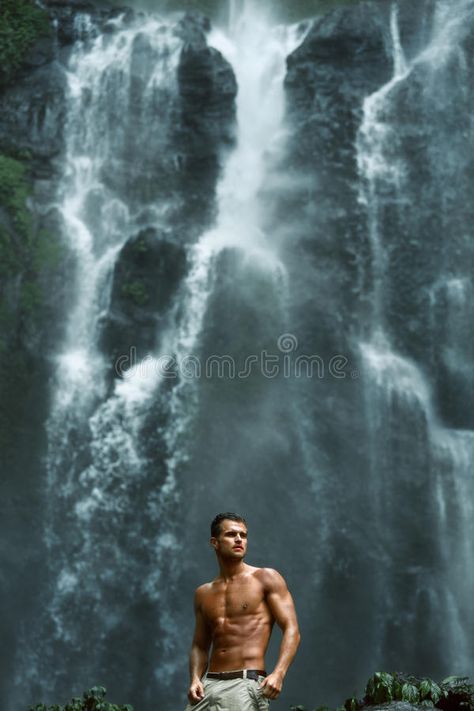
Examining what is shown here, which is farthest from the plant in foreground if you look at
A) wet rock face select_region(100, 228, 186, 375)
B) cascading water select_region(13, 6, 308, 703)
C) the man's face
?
wet rock face select_region(100, 228, 186, 375)

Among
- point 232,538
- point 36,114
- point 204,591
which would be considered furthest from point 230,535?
point 36,114

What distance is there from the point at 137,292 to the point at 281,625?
1448cm

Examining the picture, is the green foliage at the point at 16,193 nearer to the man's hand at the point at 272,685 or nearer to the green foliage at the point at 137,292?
the green foliage at the point at 137,292

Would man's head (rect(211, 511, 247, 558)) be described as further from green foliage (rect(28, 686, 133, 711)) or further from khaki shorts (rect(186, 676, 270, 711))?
green foliage (rect(28, 686, 133, 711))

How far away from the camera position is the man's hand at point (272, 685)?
418cm

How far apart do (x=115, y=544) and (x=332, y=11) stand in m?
15.2

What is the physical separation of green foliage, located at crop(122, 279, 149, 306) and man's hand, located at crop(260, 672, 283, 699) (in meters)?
14.5

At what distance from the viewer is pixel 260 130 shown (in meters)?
20.8

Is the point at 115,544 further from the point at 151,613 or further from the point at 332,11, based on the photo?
the point at 332,11

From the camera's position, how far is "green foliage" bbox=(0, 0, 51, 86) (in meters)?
21.5

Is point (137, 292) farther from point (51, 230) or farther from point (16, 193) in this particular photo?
point (16, 193)

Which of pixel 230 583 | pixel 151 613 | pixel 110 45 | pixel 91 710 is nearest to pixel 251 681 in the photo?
pixel 230 583

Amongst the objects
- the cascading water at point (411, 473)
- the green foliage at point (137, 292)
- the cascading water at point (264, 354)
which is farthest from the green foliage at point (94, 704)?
the green foliage at point (137, 292)

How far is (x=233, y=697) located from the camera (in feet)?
13.9
